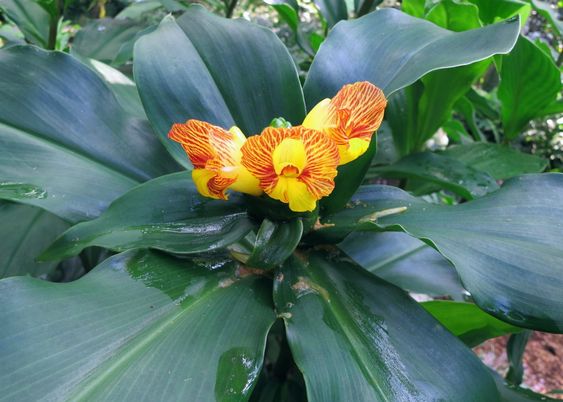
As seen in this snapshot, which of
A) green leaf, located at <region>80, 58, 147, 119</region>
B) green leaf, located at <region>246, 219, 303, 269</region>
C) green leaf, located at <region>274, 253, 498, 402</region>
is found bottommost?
green leaf, located at <region>274, 253, 498, 402</region>

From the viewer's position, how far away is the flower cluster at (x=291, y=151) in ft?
1.73

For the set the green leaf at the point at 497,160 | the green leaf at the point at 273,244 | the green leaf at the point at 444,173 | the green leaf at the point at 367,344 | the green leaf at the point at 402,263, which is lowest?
the green leaf at the point at 402,263

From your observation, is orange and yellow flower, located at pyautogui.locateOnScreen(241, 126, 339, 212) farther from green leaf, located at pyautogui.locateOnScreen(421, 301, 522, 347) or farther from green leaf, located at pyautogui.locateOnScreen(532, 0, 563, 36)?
green leaf, located at pyautogui.locateOnScreen(532, 0, 563, 36)

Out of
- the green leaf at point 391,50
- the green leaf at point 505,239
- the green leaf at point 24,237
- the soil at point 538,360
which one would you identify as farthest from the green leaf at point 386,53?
the soil at point 538,360

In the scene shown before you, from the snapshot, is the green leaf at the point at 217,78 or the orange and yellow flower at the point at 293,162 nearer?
the orange and yellow flower at the point at 293,162

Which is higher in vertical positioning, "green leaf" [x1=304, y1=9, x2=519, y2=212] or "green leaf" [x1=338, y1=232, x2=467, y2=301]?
"green leaf" [x1=304, y1=9, x2=519, y2=212]

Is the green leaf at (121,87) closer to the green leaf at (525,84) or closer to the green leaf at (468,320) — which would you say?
the green leaf at (468,320)

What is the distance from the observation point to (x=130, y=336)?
1.54 ft

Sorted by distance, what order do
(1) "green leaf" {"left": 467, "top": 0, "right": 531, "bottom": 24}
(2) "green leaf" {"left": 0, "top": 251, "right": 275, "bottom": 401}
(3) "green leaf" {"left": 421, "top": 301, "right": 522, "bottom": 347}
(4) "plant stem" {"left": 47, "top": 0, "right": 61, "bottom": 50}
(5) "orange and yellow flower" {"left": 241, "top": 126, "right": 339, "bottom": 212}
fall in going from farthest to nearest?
(4) "plant stem" {"left": 47, "top": 0, "right": 61, "bottom": 50}, (1) "green leaf" {"left": 467, "top": 0, "right": 531, "bottom": 24}, (3) "green leaf" {"left": 421, "top": 301, "right": 522, "bottom": 347}, (5) "orange and yellow flower" {"left": 241, "top": 126, "right": 339, "bottom": 212}, (2) "green leaf" {"left": 0, "top": 251, "right": 275, "bottom": 401}

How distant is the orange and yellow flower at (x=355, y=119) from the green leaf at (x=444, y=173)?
349mm

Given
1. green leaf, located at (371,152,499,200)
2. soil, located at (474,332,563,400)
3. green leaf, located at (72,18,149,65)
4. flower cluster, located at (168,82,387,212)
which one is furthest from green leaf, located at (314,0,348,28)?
soil, located at (474,332,563,400)

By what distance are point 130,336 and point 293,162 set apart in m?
0.24

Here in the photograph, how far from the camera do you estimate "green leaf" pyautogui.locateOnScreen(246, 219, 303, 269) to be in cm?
59

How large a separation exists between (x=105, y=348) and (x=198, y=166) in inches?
8.9
